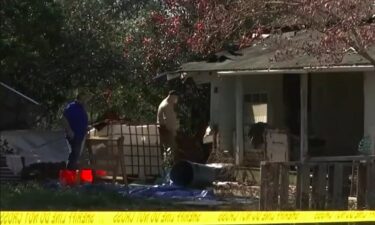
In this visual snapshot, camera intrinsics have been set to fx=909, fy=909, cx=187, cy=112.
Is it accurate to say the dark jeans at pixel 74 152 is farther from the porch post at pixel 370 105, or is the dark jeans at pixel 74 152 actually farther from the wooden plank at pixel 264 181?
the porch post at pixel 370 105

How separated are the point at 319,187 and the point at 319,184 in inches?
1.6

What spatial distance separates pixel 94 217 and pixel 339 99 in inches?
411

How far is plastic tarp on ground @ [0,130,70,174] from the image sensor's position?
50.0 ft

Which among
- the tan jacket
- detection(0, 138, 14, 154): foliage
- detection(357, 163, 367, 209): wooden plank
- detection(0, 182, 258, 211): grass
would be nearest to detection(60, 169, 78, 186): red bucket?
detection(0, 182, 258, 211): grass

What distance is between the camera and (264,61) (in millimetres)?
15484

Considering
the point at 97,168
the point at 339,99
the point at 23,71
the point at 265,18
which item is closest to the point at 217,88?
the point at 339,99

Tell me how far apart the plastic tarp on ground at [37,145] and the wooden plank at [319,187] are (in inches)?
226

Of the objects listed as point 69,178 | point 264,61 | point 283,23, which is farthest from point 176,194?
point 264,61

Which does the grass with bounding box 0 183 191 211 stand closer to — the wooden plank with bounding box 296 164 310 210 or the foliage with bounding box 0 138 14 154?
the wooden plank with bounding box 296 164 310 210

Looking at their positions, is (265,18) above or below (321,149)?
above

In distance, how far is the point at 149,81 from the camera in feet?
65.2

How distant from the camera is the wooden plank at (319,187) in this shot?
10.7 metres

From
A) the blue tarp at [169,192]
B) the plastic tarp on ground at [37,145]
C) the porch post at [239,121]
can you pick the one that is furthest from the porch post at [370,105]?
the plastic tarp on ground at [37,145]

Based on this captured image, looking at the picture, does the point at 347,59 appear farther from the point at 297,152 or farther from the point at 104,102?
the point at 104,102
